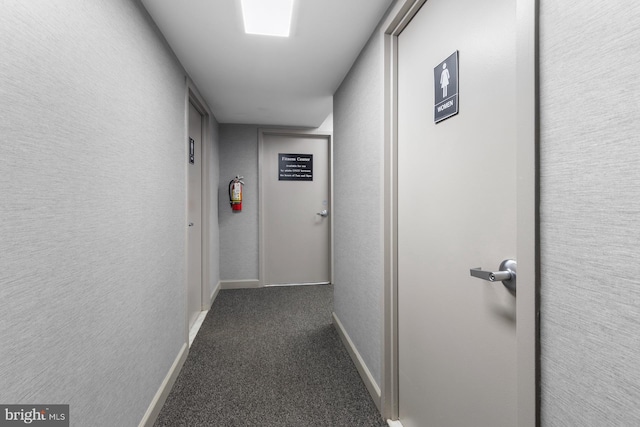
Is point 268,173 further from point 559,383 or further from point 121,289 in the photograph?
point 559,383

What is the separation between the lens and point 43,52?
2.99ft

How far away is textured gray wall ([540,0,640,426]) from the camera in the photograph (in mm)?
575

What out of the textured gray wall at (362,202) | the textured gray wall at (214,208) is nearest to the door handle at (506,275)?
the textured gray wall at (362,202)

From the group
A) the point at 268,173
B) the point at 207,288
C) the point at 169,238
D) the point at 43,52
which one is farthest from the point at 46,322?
the point at 268,173

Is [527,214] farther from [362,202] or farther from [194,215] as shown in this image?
[194,215]

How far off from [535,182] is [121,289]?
5.16ft

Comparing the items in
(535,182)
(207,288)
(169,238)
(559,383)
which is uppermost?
(535,182)

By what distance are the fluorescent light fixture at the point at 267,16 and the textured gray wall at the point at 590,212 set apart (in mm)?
1307

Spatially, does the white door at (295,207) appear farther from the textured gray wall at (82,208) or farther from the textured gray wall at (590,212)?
the textured gray wall at (590,212)

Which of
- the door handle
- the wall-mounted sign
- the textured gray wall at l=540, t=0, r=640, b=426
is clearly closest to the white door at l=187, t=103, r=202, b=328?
the wall-mounted sign

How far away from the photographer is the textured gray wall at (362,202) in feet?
5.93

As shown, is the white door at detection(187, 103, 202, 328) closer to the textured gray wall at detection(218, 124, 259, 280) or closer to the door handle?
the textured gray wall at detection(218, 124, 259, 280)

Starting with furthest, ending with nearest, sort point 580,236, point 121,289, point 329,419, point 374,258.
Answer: point 374,258, point 329,419, point 121,289, point 580,236

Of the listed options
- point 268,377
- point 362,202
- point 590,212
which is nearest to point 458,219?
point 590,212
